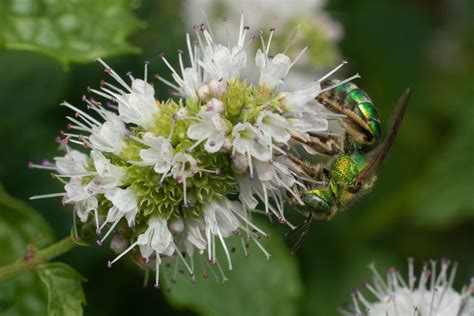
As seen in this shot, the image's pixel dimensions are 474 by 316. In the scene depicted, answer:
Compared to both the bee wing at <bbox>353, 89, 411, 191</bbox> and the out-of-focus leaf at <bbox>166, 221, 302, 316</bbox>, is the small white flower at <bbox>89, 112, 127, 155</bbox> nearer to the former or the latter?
the bee wing at <bbox>353, 89, 411, 191</bbox>

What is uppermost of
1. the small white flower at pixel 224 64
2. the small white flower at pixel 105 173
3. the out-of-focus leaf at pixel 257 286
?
the small white flower at pixel 224 64

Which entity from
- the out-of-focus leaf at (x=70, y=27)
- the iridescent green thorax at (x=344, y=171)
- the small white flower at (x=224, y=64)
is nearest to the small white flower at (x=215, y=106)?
the small white flower at (x=224, y=64)

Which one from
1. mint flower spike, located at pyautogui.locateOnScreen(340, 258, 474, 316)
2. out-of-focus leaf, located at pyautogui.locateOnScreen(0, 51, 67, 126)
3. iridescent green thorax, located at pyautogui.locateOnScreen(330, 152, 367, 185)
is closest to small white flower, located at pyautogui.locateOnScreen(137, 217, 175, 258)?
iridescent green thorax, located at pyautogui.locateOnScreen(330, 152, 367, 185)

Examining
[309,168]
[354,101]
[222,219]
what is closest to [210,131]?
[222,219]

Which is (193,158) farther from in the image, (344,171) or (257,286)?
(257,286)

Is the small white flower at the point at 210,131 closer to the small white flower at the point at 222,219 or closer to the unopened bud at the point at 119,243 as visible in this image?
the small white flower at the point at 222,219

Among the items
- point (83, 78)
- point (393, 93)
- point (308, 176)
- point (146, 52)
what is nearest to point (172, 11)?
point (146, 52)
